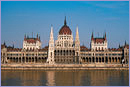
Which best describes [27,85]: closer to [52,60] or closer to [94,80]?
[94,80]

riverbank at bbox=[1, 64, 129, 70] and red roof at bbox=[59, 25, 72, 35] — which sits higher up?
Answer: red roof at bbox=[59, 25, 72, 35]

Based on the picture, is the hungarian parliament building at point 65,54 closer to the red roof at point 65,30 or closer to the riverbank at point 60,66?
the red roof at point 65,30

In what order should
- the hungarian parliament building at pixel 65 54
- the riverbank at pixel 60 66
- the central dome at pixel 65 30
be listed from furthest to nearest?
the central dome at pixel 65 30 < the hungarian parliament building at pixel 65 54 < the riverbank at pixel 60 66

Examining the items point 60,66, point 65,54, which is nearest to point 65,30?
point 65,54

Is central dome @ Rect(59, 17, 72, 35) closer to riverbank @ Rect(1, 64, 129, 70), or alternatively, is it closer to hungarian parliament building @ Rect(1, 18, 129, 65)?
hungarian parliament building @ Rect(1, 18, 129, 65)

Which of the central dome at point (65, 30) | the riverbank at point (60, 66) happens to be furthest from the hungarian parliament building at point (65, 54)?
the riverbank at point (60, 66)

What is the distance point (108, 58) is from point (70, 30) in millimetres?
19486

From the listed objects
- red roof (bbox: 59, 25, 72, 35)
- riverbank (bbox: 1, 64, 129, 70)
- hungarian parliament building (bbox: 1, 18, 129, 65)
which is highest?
red roof (bbox: 59, 25, 72, 35)

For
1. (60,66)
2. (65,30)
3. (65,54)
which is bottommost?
(60,66)

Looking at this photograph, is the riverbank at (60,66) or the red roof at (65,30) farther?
the red roof at (65,30)

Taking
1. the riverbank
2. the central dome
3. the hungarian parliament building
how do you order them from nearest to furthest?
the riverbank → the hungarian parliament building → the central dome

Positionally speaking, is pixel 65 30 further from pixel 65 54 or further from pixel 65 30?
pixel 65 54

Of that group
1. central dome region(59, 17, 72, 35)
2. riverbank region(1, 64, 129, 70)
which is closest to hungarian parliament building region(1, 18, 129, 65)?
central dome region(59, 17, 72, 35)

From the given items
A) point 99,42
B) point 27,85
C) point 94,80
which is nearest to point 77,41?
point 99,42
